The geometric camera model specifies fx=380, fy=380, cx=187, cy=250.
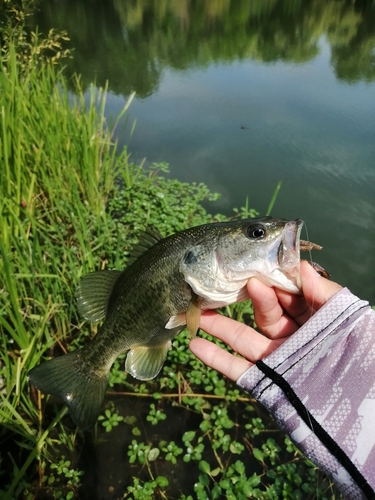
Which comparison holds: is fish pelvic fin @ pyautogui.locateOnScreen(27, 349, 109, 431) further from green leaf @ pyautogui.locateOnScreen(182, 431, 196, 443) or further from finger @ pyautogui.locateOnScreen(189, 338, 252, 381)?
green leaf @ pyautogui.locateOnScreen(182, 431, 196, 443)

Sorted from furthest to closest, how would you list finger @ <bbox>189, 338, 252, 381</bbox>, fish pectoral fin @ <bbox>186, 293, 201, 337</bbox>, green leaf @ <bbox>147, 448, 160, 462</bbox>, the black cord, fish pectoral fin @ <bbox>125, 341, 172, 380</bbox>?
green leaf @ <bbox>147, 448, 160, 462</bbox>
fish pectoral fin @ <bbox>125, 341, 172, 380</bbox>
finger @ <bbox>189, 338, 252, 381</bbox>
fish pectoral fin @ <bbox>186, 293, 201, 337</bbox>
the black cord

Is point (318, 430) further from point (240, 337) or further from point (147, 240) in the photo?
point (147, 240)

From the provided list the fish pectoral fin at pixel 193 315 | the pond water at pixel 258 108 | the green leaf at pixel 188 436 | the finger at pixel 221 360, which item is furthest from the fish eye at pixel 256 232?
the pond water at pixel 258 108

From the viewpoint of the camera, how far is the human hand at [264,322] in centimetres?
153

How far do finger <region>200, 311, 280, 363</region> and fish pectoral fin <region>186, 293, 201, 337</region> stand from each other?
0.35 metres

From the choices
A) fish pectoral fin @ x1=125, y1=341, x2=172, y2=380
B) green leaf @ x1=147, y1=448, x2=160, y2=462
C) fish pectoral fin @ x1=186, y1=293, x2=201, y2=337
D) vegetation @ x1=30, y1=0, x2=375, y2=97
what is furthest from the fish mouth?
vegetation @ x1=30, y1=0, x2=375, y2=97

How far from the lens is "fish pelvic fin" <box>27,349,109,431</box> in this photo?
182cm

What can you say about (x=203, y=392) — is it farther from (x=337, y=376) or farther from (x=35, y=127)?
(x=35, y=127)

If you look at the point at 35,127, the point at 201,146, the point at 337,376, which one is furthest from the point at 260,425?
the point at 201,146

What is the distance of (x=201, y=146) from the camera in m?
6.77

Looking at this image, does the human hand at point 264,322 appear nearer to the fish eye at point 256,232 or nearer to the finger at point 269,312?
the finger at point 269,312

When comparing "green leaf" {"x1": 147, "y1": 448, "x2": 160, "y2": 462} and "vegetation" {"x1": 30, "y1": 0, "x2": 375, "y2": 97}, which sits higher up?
"vegetation" {"x1": 30, "y1": 0, "x2": 375, "y2": 97}

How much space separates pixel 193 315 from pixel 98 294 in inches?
23.7

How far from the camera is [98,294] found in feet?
6.45
